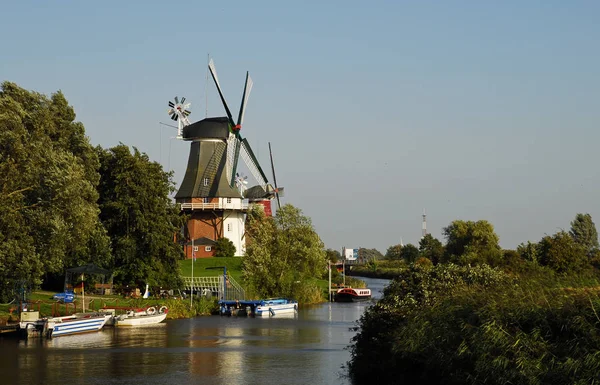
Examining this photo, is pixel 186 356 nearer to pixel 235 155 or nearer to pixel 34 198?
pixel 34 198

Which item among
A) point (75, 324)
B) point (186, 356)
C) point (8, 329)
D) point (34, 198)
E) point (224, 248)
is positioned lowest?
point (186, 356)

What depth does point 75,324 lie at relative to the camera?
143 ft

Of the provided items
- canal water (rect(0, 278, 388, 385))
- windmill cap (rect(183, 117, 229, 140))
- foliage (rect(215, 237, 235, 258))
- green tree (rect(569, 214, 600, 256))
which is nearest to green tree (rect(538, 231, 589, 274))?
canal water (rect(0, 278, 388, 385))

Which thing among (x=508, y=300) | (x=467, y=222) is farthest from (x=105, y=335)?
(x=467, y=222)

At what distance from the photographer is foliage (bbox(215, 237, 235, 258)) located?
295 ft

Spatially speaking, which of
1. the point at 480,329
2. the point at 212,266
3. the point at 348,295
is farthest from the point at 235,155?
the point at 480,329

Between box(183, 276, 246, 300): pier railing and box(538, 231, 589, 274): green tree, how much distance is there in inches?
1036

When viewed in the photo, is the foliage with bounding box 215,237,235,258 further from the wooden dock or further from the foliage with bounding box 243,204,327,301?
the wooden dock

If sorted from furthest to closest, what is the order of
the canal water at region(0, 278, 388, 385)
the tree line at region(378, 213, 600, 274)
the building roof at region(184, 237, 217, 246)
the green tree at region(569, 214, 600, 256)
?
the green tree at region(569, 214, 600, 256), the building roof at region(184, 237, 217, 246), the tree line at region(378, 213, 600, 274), the canal water at region(0, 278, 388, 385)

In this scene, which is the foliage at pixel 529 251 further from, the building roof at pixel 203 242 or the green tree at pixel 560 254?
the building roof at pixel 203 242

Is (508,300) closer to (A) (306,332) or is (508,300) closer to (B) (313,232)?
(A) (306,332)

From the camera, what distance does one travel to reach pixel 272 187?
103m

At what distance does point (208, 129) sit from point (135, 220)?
3369cm

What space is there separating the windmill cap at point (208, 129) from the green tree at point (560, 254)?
4568cm
